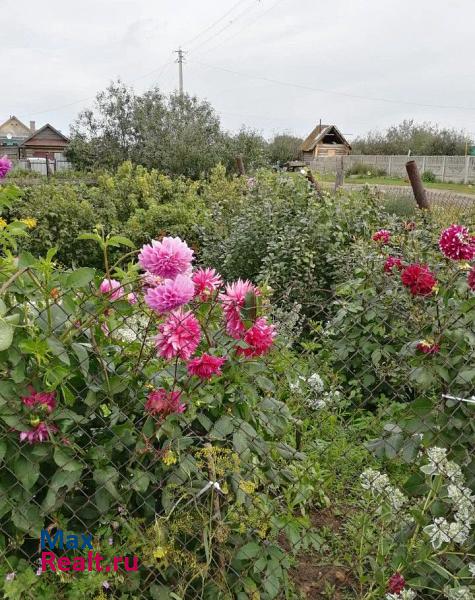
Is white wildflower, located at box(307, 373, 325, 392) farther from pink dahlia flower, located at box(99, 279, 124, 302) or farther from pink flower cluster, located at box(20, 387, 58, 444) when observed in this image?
pink flower cluster, located at box(20, 387, 58, 444)

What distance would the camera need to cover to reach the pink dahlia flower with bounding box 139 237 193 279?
1.35 m

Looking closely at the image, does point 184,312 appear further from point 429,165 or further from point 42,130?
point 42,130

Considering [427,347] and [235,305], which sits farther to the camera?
[427,347]

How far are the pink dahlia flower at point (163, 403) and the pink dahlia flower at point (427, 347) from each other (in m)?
0.72

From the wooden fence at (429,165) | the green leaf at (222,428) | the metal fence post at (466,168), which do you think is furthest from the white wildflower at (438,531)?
the metal fence post at (466,168)

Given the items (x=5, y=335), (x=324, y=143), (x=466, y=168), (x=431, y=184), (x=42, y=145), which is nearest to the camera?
(x=5, y=335)

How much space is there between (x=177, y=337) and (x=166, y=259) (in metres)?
0.17

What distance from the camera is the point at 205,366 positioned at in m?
1.37

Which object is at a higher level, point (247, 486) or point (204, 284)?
point (204, 284)

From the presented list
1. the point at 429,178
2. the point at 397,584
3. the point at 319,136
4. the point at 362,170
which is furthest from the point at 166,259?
the point at 319,136

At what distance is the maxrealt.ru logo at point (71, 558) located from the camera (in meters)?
1.45

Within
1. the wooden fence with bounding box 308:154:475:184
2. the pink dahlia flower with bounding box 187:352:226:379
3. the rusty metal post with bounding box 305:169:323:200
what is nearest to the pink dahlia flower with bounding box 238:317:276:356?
the pink dahlia flower with bounding box 187:352:226:379

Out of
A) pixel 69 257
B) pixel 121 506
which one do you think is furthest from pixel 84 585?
pixel 69 257

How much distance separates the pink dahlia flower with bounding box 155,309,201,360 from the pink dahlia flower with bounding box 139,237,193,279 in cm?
9
